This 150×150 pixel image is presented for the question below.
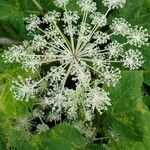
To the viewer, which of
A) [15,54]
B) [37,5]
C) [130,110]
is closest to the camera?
[130,110]

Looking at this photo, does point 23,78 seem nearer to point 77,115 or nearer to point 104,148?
point 77,115

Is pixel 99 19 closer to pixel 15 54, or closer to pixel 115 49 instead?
pixel 115 49

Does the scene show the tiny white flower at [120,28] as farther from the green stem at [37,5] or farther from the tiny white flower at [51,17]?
the green stem at [37,5]

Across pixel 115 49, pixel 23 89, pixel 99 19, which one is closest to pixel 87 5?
pixel 99 19

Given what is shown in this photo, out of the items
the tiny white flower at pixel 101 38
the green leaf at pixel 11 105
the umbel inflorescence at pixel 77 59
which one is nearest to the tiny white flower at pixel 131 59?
the umbel inflorescence at pixel 77 59

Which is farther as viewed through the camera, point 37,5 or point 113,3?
point 37,5

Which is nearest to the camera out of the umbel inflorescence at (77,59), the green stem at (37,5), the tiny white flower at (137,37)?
the umbel inflorescence at (77,59)

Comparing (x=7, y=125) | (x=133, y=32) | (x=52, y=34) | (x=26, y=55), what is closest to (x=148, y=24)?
(x=133, y=32)
